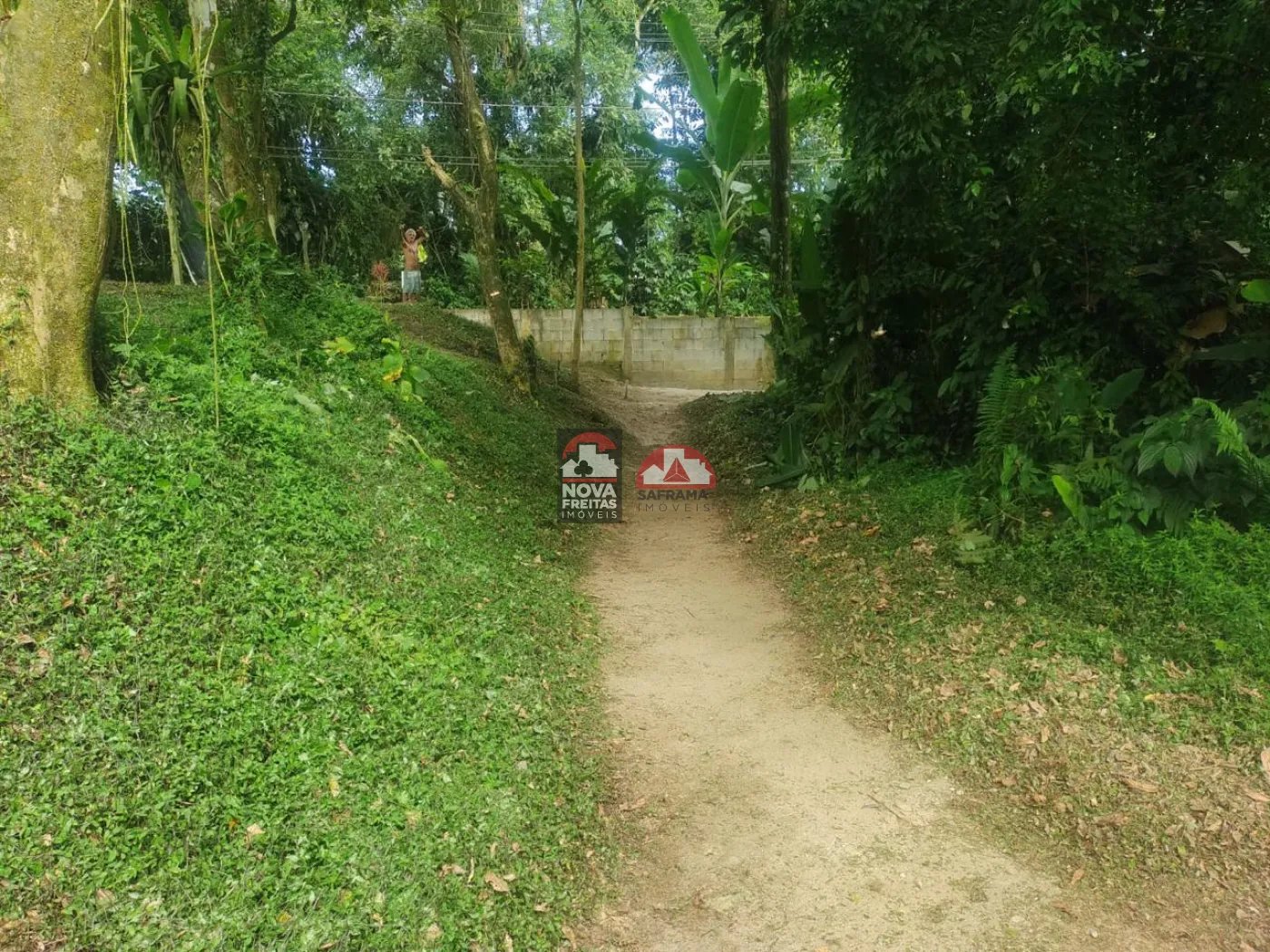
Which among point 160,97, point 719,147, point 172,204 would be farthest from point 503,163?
point 160,97

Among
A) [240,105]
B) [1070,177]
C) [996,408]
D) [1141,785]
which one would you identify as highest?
[240,105]

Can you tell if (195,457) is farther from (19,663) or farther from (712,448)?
(712,448)

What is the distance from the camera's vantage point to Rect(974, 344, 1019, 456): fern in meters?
5.94

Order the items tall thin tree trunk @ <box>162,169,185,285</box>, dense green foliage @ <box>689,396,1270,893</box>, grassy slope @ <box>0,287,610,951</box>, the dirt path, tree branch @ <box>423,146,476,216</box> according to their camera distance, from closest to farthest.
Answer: grassy slope @ <box>0,287,610,951</box>
the dirt path
dense green foliage @ <box>689,396,1270,893</box>
tall thin tree trunk @ <box>162,169,185,285</box>
tree branch @ <box>423,146,476,216</box>

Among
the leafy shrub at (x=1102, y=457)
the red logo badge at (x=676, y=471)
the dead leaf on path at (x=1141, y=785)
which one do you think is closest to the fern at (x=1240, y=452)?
the leafy shrub at (x=1102, y=457)

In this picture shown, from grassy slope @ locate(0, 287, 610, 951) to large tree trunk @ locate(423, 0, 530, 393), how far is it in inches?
189

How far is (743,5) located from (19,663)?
7.79 meters

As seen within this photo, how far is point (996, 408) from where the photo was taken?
6.00m

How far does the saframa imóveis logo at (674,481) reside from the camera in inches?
361

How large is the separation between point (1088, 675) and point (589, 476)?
18.1 feet

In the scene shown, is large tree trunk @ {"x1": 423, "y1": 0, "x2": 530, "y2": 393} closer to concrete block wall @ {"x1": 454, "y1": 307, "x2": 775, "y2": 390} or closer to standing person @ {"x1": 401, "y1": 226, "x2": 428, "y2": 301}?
concrete block wall @ {"x1": 454, "y1": 307, "x2": 775, "y2": 390}

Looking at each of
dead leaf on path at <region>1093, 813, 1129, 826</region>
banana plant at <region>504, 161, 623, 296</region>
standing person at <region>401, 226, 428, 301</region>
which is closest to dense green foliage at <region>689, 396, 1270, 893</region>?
dead leaf on path at <region>1093, 813, 1129, 826</region>

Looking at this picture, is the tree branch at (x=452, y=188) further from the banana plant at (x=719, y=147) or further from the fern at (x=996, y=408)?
the fern at (x=996, y=408)

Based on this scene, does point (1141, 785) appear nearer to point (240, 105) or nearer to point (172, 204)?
point (172, 204)
